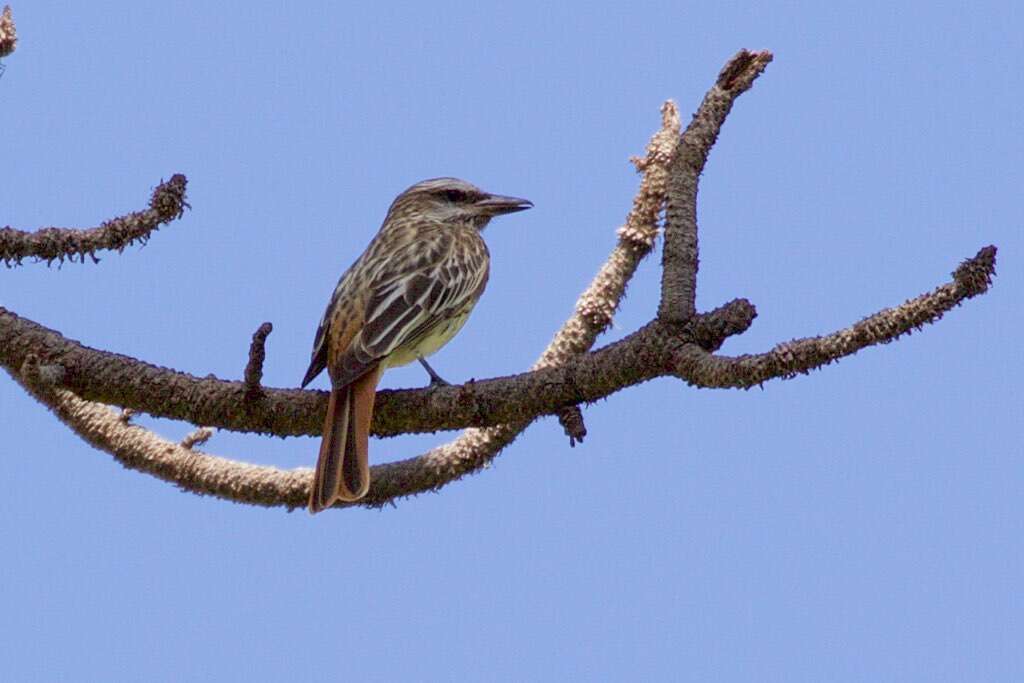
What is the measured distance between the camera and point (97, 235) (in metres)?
4.91

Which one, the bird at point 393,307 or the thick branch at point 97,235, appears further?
the bird at point 393,307

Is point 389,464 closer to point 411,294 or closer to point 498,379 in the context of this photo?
point 411,294

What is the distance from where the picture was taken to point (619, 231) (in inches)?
233

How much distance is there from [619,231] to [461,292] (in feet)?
3.38

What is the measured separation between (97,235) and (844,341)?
2.48 metres

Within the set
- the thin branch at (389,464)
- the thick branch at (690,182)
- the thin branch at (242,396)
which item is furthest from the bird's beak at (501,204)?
the thick branch at (690,182)

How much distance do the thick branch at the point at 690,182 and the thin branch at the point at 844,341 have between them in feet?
0.93

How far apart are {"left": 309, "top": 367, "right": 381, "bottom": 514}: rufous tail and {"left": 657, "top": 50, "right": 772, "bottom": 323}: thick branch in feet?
4.63

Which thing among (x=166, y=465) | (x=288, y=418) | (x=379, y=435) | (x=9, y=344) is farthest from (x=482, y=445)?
(x=9, y=344)

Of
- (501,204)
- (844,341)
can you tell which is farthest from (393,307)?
(844,341)

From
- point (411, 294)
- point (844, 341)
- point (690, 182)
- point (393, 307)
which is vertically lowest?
point (844, 341)

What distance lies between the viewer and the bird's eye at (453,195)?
791cm

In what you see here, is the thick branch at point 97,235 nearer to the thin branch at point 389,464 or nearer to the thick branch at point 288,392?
the thick branch at point 288,392

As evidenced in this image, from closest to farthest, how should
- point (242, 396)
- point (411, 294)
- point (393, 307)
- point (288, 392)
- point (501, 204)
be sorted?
point (242, 396), point (288, 392), point (393, 307), point (411, 294), point (501, 204)
